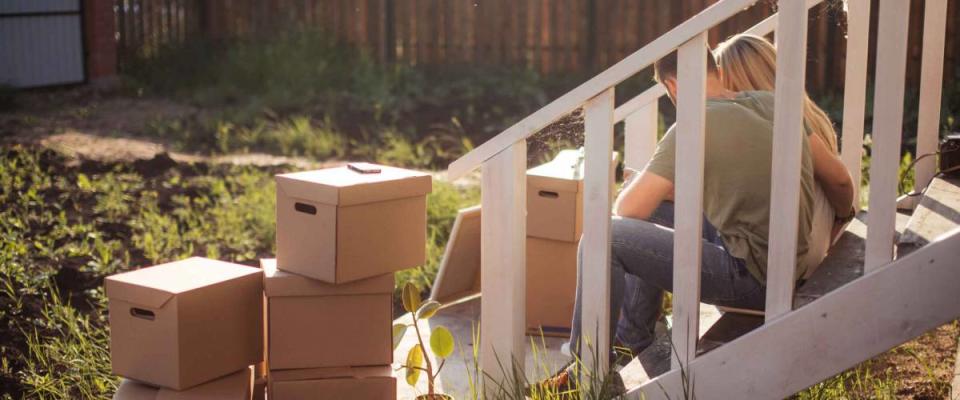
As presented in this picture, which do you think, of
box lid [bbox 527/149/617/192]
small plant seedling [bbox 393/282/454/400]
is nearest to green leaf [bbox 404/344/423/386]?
small plant seedling [bbox 393/282/454/400]

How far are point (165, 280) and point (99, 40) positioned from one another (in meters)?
9.91

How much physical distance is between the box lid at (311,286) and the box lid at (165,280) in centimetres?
8

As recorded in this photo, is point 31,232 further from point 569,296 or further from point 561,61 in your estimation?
point 561,61

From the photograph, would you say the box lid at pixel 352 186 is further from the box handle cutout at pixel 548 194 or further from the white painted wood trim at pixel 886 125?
the white painted wood trim at pixel 886 125

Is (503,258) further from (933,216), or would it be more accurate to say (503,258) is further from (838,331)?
(933,216)

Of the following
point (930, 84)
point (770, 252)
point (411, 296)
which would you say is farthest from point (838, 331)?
point (930, 84)

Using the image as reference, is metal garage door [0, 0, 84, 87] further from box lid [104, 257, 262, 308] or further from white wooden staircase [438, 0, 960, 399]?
white wooden staircase [438, 0, 960, 399]

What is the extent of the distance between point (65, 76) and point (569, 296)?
376 inches

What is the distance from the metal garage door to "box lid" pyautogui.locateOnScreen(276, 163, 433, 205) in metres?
9.26

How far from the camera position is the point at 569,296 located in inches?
170

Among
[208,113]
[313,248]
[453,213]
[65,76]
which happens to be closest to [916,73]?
[453,213]

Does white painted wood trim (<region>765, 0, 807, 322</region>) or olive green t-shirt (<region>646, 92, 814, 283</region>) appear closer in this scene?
white painted wood trim (<region>765, 0, 807, 322</region>)

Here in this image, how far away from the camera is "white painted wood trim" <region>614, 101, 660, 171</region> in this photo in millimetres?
4328

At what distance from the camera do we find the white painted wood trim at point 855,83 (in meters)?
3.67
